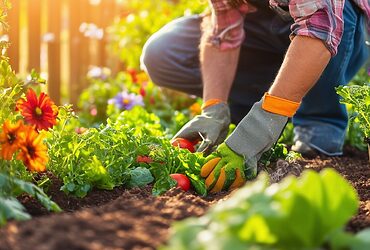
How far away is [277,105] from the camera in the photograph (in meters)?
2.43

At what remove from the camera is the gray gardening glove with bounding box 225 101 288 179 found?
242 cm

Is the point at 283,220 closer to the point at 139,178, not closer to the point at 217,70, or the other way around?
the point at 139,178

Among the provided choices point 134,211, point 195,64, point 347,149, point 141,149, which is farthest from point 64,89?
point 134,211

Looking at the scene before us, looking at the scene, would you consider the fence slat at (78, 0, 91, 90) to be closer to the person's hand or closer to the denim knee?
the denim knee

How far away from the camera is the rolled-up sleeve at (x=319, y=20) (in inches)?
94.6

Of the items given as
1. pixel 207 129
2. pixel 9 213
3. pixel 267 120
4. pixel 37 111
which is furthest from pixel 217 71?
pixel 9 213

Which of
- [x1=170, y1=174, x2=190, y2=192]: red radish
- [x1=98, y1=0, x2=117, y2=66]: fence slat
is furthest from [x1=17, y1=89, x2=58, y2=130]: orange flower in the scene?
[x1=98, y1=0, x2=117, y2=66]: fence slat

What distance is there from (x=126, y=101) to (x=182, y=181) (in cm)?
163

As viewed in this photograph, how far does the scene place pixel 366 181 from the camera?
8.60 feet

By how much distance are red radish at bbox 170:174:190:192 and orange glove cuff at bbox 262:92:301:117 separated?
1.17 ft

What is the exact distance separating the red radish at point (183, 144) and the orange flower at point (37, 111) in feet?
1.95

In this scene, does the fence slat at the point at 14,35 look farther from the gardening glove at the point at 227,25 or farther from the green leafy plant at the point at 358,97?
the green leafy plant at the point at 358,97

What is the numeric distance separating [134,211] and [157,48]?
1991 mm

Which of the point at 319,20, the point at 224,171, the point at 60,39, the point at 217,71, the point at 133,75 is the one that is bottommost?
the point at 133,75
